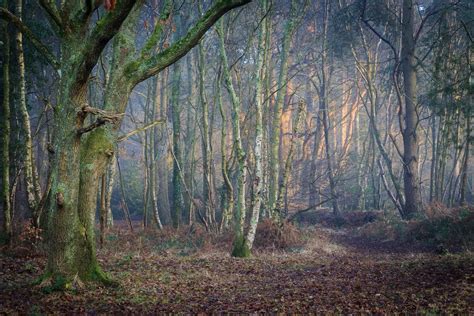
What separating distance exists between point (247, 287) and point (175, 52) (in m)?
4.65

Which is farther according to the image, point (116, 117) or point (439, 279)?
point (439, 279)

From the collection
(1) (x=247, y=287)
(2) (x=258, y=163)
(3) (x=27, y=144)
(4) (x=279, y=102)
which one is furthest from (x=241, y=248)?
(3) (x=27, y=144)

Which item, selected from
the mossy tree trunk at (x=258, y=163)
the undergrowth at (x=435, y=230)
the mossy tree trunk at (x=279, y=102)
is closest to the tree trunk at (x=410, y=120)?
the undergrowth at (x=435, y=230)

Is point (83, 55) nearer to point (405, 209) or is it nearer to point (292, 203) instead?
point (405, 209)

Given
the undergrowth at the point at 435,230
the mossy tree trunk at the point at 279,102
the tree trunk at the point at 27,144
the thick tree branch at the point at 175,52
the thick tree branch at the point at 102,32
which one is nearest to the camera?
the thick tree branch at the point at 102,32

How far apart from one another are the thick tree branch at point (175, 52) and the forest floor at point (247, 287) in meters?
3.76

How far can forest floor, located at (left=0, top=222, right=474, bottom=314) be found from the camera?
21.9 ft

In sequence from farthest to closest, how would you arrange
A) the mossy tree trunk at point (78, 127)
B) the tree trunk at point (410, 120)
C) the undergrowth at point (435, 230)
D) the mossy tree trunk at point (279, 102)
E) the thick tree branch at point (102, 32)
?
the tree trunk at point (410, 120), the mossy tree trunk at point (279, 102), the undergrowth at point (435, 230), the mossy tree trunk at point (78, 127), the thick tree branch at point (102, 32)

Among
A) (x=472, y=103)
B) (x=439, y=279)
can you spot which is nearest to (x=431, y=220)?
(x=472, y=103)

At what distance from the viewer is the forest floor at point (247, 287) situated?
6.66 metres

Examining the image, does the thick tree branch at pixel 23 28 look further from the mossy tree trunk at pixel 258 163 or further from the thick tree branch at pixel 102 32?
the mossy tree trunk at pixel 258 163

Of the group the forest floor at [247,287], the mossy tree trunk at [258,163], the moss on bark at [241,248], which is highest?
the mossy tree trunk at [258,163]

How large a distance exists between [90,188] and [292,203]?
86.8 ft

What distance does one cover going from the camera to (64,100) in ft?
24.2
